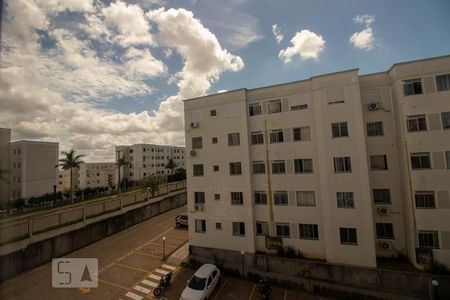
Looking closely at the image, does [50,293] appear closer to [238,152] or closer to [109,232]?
[109,232]

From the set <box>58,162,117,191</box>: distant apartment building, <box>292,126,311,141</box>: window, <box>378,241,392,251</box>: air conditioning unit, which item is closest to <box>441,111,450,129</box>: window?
<box>292,126,311,141</box>: window

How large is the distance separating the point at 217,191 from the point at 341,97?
9109 mm

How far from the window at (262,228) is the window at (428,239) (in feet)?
24.4

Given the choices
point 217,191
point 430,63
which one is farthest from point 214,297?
point 430,63

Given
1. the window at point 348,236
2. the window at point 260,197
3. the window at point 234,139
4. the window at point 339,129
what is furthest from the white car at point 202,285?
the window at point 339,129

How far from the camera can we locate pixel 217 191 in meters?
14.2

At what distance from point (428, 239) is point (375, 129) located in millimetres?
5890

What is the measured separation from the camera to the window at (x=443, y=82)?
1062cm

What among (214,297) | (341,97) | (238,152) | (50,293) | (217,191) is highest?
(341,97)

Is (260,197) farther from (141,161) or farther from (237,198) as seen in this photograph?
(141,161)

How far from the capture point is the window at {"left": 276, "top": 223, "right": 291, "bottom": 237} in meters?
12.8

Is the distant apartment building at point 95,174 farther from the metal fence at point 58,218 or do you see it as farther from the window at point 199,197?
the window at point 199,197

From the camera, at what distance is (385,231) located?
39.2 ft

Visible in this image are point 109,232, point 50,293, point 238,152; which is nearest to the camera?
point 50,293
